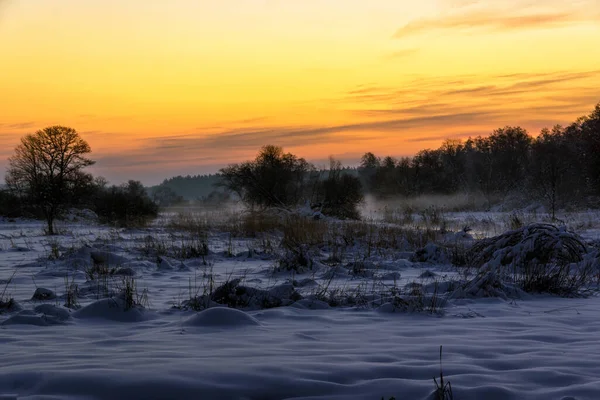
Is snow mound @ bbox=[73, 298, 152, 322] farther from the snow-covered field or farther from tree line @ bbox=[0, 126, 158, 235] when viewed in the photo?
tree line @ bbox=[0, 126, 158, 235]

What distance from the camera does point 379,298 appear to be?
629 centimetres

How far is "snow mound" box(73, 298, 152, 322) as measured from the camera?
17.2 ft

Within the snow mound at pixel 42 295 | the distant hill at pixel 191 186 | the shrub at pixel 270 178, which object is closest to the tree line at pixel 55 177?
the shrub at pixel 270 178

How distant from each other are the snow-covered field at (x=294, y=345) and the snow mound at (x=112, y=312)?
0.5 inches

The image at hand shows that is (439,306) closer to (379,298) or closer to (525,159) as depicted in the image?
(379,298)

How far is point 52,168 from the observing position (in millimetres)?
25016

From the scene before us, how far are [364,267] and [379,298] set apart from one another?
3320 millimetres

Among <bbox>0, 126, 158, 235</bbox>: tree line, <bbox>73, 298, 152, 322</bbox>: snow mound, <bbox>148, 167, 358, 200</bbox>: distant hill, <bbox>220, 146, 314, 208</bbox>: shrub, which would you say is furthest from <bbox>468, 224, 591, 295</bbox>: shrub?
<bbox>148, 167, 358, 200</bbox>: distant hill

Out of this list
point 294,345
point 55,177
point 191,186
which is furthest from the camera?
point 191,186

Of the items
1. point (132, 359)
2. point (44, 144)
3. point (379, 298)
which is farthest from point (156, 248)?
point (44, 144)

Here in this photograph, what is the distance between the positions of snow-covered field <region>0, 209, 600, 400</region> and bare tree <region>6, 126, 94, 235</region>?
16.3m

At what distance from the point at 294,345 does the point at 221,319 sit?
103 cm

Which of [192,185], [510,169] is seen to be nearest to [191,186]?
[192,185]

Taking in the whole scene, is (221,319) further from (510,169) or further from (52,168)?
(510,169)
